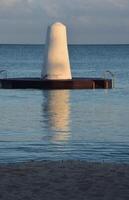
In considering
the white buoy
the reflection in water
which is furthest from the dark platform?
the reflection in water

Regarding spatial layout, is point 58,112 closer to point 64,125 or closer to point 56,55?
point 64,125

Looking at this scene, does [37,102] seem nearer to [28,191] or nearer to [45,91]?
[45,91]

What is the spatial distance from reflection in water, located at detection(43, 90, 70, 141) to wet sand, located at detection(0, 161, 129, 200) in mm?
6728

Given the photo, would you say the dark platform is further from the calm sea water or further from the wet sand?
the wet sand

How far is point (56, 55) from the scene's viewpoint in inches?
1487

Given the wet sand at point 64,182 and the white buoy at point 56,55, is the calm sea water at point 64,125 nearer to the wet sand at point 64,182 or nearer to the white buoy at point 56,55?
the white buoy at point 56,55

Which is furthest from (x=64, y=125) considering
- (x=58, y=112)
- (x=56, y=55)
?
(x=56, y=55)

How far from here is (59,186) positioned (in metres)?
10.0

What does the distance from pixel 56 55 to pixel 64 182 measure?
2768cm

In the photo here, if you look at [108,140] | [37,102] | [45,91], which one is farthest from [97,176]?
[45,91]

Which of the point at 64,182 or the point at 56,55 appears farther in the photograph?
the point at 56,55

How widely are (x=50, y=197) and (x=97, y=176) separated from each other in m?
1.45

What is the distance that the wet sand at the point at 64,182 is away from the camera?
9516 millimetres

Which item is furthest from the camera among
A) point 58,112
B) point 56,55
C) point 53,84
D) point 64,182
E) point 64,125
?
point 56,55
